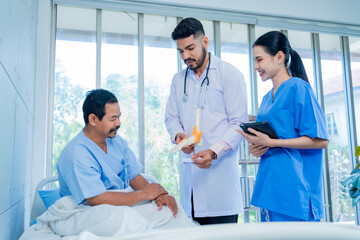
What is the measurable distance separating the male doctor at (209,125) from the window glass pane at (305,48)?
2.61 metres

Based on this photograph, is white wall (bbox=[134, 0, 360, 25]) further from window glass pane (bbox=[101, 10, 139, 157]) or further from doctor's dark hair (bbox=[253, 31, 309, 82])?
doctor's dark hair (bbox=[253, 31, 309, 82])

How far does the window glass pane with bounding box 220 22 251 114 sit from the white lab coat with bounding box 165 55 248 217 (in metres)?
1.98

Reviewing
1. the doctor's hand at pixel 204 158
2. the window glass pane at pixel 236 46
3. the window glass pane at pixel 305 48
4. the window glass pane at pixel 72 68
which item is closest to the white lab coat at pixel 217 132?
the doctor's hand at pixel 204 158

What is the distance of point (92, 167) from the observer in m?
1.39

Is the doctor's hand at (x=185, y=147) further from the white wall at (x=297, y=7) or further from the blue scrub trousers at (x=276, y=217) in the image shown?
the white wall at (x=297, y=7)

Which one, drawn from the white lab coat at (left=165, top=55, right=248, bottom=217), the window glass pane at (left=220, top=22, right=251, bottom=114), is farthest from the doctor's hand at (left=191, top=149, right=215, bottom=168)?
the window glass pane at (left=220, top=22, right=251, bottom=114)

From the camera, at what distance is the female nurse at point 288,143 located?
4.01 feet

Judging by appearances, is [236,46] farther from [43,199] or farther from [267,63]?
[43,199]

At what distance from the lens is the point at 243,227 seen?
39cm

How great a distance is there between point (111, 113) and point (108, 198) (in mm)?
413

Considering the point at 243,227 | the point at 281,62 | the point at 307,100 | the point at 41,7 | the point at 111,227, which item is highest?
the point at 41,7

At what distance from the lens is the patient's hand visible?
1413 millimetres

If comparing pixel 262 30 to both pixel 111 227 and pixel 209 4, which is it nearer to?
pixel 209 4

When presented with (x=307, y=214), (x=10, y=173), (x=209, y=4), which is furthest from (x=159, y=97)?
(x=307, y=214)
